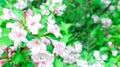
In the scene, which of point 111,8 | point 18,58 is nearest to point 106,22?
point 111,8

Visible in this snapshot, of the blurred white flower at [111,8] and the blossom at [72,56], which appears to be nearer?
the blossom at [72,56]

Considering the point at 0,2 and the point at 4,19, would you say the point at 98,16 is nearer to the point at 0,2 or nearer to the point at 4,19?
the point at 0,2

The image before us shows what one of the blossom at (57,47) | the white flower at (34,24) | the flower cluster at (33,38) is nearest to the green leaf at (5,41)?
the flower cluster at (33,38)

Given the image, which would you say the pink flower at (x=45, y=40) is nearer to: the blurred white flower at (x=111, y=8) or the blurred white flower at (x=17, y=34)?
the blurred white flower at (x=17, y=34)

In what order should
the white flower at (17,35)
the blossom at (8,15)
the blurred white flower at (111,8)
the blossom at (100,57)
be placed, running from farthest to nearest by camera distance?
the blurred white flower at (111,8), the blossom at (100,57), the blossom at (8,15), the white flower at (17,35)

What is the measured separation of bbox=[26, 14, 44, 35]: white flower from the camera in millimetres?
2350

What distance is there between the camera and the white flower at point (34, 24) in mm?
2350

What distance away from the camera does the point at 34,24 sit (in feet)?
7.79

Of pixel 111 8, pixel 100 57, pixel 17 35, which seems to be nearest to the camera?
pixel 17 35

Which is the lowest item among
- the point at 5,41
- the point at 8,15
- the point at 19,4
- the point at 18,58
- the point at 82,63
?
the point at 82,63

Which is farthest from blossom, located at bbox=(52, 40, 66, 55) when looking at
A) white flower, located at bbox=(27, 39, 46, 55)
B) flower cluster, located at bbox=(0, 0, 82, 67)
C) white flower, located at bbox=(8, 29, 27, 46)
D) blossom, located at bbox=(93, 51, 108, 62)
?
blossom, located at bbox=(93, 51, 108, 62)

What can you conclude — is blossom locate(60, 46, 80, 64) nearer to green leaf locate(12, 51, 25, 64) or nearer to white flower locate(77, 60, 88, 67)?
white flower locate(77, 60, 88, 67)

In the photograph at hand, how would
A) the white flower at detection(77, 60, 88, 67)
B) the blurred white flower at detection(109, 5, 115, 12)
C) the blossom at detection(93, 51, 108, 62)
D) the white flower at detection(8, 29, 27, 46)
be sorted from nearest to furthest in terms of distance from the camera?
1. the white flower at detection(8, 29, 27, 46)
2. the white flower at detection(77, 60, 88, 67)
3. the blossom at detection(93, 51, 108, 62)
4. the blurred white flower at detection(109, 5, 115, 12)

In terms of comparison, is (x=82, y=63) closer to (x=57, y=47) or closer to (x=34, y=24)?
(x=57, y=47)
